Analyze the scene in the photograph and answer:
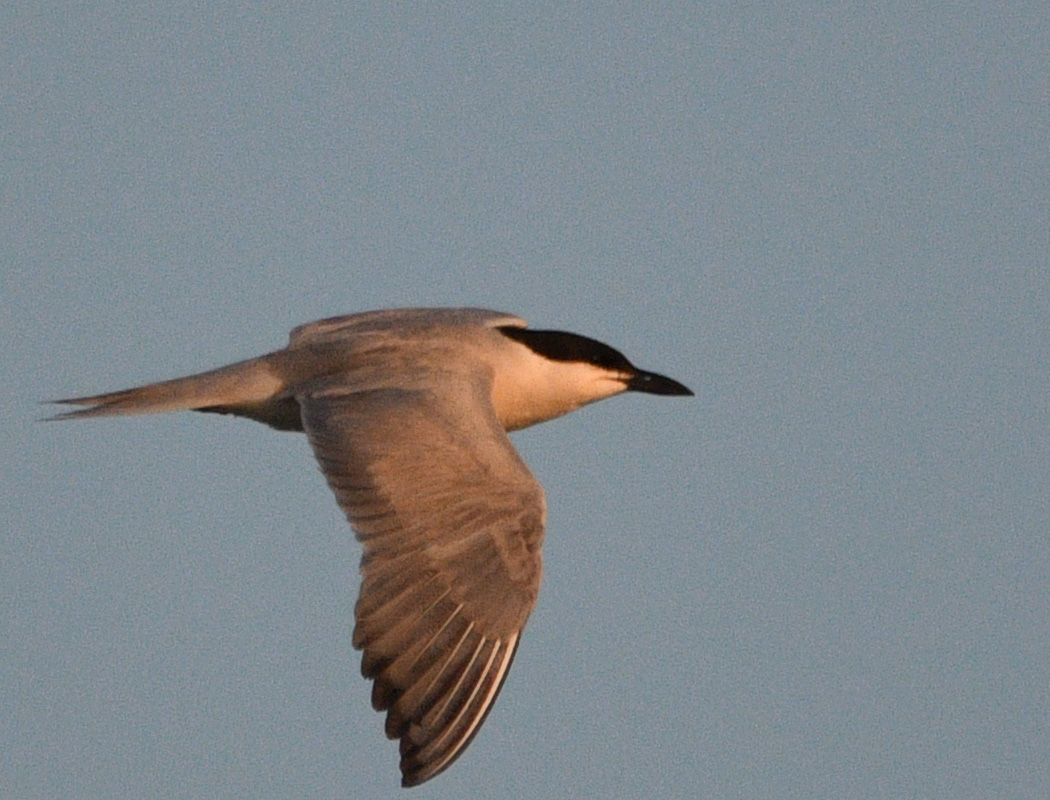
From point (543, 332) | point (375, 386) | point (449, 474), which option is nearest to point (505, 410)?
point (543, 332)

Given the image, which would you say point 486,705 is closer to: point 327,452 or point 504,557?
point 504,557

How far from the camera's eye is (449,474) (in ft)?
28.3

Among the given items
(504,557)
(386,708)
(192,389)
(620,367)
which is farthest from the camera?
(620,367)

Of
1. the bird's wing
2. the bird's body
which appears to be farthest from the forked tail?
the bird's wing

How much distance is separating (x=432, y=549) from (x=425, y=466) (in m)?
0.51

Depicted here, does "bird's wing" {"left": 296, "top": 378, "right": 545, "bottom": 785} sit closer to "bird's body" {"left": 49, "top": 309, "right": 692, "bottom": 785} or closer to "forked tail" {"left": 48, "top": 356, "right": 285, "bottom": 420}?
"bird's body" {"left": 49, "top": 309, "right": 692, "bottom": 785}

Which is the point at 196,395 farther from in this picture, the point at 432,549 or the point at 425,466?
the point at 432,549

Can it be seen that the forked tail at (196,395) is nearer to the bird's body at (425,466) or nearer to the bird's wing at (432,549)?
the bird's body at (425,466)

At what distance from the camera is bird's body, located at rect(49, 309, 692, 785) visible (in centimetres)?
789

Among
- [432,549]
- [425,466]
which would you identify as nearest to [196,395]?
[425,466]

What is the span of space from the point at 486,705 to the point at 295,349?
3.01m

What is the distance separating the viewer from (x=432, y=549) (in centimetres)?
830

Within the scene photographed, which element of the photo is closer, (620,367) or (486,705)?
(486,705)

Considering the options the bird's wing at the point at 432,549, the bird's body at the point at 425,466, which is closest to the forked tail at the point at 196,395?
the bird's body at the point at 425,466
